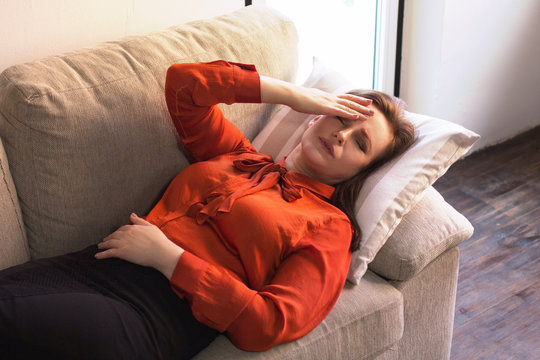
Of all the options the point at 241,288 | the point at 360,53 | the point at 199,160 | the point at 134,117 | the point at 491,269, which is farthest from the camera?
the point at 360,53

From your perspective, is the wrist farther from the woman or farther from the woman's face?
the woman's face

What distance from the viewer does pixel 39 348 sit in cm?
116

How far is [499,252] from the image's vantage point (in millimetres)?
2320

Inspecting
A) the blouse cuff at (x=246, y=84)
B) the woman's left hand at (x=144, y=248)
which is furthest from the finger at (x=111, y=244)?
the blouse cuff at (x=246, y=84)

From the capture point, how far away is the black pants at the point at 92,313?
45.8 inches

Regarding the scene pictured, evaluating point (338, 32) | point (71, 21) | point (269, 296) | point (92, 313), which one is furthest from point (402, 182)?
point (338, 32)

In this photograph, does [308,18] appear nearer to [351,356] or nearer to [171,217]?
[171,217]

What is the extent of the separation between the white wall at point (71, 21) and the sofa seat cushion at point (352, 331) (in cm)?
100

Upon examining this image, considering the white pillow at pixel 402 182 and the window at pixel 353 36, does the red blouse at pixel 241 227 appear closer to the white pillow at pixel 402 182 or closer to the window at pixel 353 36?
the white pillow at pixel 402 182

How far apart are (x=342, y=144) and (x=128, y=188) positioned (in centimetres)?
57

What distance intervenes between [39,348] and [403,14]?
82.8 inches

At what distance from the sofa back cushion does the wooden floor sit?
110 cm

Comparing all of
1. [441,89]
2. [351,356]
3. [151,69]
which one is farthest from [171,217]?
[441,89]

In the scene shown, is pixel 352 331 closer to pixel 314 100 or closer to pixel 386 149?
pixel 386 149
